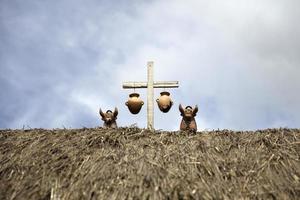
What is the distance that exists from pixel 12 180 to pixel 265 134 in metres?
4.07

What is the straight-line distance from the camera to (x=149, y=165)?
696 cm

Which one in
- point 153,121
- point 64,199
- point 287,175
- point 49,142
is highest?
point 153,121

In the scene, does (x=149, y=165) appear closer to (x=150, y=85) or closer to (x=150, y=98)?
(x=150, y=98)

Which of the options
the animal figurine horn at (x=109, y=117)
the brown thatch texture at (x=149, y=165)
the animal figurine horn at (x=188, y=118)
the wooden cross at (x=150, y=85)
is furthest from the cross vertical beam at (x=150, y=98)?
the brown thatch texture at (x=149, y=165)

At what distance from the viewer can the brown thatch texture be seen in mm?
6480

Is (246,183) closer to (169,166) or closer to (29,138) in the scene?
(169,166)

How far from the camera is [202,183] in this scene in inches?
259

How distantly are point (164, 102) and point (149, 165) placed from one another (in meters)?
3.95

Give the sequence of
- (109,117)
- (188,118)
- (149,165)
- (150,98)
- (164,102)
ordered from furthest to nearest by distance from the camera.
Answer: (150,98), (164,102), (109,117), (188,118), (149,165)

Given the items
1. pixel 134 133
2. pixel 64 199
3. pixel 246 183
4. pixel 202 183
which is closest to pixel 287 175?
pixel 246 183

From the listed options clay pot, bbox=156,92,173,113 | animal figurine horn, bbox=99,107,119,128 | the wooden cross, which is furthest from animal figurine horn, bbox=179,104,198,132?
animal figurine horn, bbox=99,107,119,128

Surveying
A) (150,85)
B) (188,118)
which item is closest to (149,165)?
(188,118)

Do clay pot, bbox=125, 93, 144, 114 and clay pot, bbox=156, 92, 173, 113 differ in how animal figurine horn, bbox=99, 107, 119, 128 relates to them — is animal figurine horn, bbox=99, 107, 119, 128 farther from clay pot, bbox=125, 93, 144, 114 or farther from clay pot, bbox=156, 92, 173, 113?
clay pot, bbox=156, 92, 173, 113

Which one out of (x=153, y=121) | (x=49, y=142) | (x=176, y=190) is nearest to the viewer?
(x=176, y=190)
